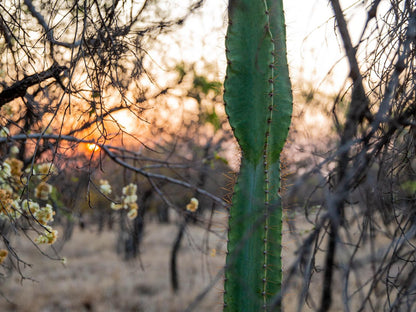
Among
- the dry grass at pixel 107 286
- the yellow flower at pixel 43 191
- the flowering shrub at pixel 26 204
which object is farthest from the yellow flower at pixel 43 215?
the dry grass at pixel 107 286

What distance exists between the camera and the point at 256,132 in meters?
2.33

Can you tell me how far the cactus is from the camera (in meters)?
2.26

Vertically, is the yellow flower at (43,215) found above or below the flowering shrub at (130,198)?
below

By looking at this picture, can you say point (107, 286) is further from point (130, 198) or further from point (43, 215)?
point (43, 215)

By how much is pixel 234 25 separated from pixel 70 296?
8.66m

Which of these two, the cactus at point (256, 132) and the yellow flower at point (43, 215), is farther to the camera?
the yellow flower at point (43, 215)

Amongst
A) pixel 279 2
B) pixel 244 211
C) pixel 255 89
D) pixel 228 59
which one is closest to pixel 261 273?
pixel 244 211

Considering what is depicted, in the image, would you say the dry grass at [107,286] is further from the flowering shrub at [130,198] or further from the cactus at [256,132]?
the cactus at [256,132]

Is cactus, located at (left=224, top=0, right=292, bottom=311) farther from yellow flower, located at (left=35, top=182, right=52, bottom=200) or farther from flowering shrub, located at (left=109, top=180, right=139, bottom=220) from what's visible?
flowering shrub, located at (left=109, top=180, right=139, bottom=220)

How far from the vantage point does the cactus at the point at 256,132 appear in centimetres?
226

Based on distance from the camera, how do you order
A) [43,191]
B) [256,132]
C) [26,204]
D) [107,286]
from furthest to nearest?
[107,286]
[43,191]
[26,204]
[256,132]

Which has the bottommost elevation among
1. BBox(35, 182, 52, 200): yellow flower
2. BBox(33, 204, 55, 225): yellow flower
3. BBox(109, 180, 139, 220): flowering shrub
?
BBox(33, 204, 55, 225): yellow flower

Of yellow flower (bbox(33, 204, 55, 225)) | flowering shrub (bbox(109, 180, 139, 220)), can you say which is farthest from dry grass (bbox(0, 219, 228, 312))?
yellow flower (bbox(33, 204, 55, 225))

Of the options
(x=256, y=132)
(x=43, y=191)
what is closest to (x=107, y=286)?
(x=43, y=191)
